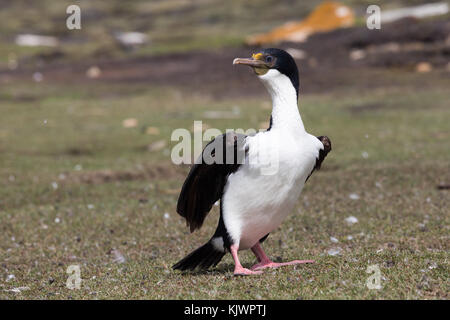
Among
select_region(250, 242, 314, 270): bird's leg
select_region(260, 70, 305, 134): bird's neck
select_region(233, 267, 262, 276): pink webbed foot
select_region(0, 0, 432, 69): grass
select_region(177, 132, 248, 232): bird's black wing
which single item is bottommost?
select_region(0, 0, 432, 69): grass

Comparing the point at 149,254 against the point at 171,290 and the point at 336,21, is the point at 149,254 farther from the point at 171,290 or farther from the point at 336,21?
the point at 336,21

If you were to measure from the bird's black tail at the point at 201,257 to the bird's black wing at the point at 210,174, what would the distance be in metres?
0.35

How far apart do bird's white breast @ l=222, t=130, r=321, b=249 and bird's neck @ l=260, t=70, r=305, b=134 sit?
3.7 inches

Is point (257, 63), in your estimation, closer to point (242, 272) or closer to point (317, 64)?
point (242, 272)

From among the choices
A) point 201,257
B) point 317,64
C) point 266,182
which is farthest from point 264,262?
point 317,64

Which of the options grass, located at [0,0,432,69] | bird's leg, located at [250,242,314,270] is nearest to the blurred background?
bird's leg, located at [250,242,314,270]

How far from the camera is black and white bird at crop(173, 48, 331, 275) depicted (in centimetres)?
716

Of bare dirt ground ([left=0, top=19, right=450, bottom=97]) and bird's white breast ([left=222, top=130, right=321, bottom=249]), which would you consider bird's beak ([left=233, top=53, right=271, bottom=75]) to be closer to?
bird's white breast ([left=222, top=130, right=321, bottom=249])

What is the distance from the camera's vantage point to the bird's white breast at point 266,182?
281 inches

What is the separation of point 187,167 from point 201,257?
941cm

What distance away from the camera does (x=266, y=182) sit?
23.9 feet

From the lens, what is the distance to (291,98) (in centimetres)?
724
